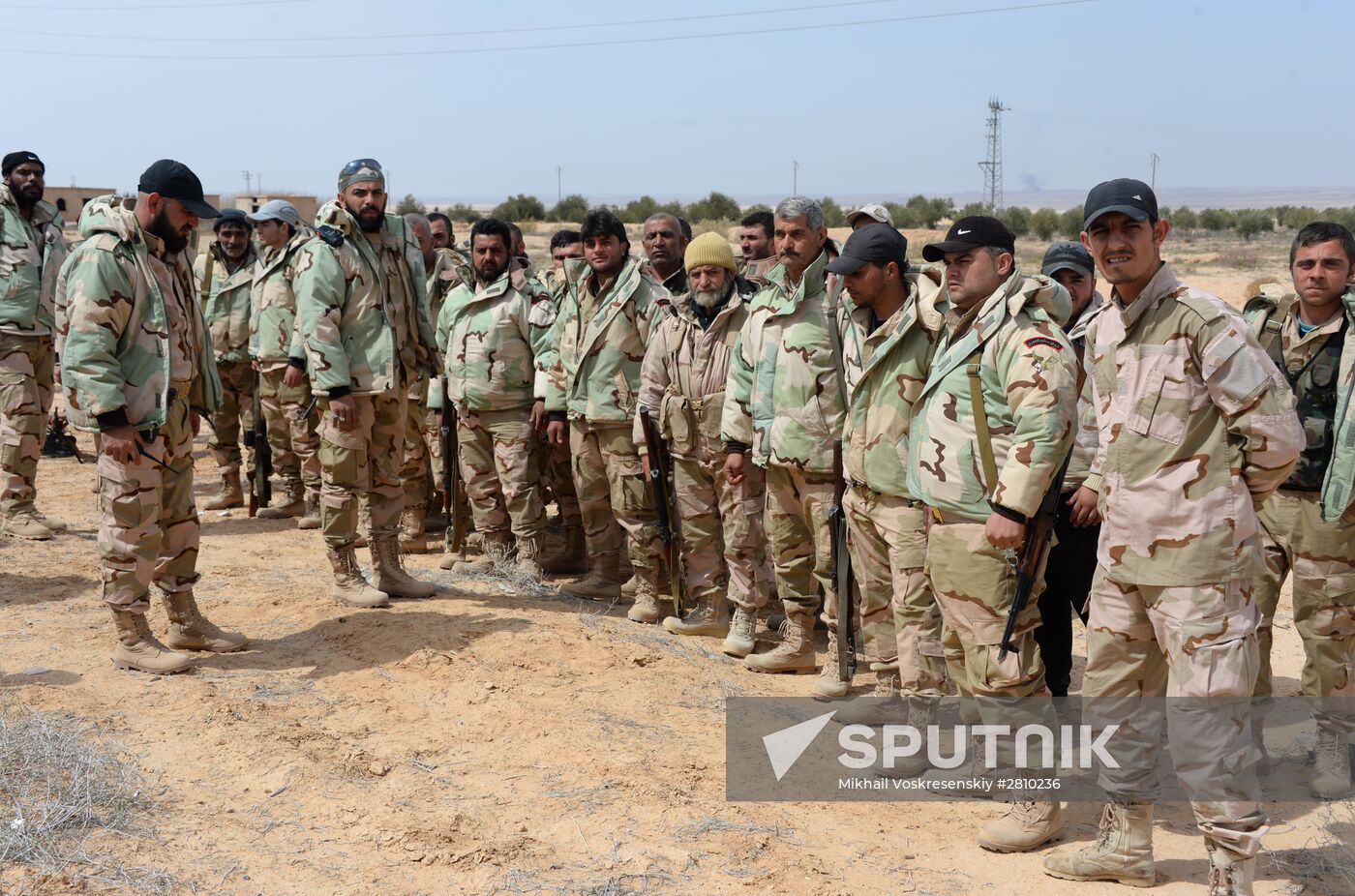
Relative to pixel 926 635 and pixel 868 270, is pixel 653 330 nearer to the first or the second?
pixel 868 270

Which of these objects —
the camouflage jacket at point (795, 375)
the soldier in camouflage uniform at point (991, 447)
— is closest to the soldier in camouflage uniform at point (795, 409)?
the camouflage jacket at point (795, 375)

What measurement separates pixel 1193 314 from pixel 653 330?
4.00m

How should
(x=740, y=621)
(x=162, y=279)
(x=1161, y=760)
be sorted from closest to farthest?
(x=1161, y=760)
(x=162, y=279)
(x=740, y=621)

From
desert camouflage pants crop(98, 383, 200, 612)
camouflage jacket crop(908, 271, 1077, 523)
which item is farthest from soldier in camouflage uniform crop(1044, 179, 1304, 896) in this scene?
desert camouflage pants crop(98, 383, 200, 612)

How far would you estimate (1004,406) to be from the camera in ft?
14.9

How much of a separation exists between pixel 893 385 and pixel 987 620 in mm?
1262

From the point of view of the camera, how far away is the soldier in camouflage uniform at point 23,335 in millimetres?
9062

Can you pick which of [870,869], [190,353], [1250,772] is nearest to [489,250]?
[190,353]

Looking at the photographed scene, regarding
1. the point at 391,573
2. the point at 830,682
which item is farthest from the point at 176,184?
the point at 830,682

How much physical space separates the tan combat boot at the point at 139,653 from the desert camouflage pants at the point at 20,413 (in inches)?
146

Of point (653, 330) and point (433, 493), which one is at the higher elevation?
point (653, 330)

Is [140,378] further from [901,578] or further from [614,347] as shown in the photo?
[901,578]

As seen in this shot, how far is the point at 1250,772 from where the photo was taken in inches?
154

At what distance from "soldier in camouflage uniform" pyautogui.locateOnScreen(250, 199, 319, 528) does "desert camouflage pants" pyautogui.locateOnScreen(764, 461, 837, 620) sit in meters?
4.37
